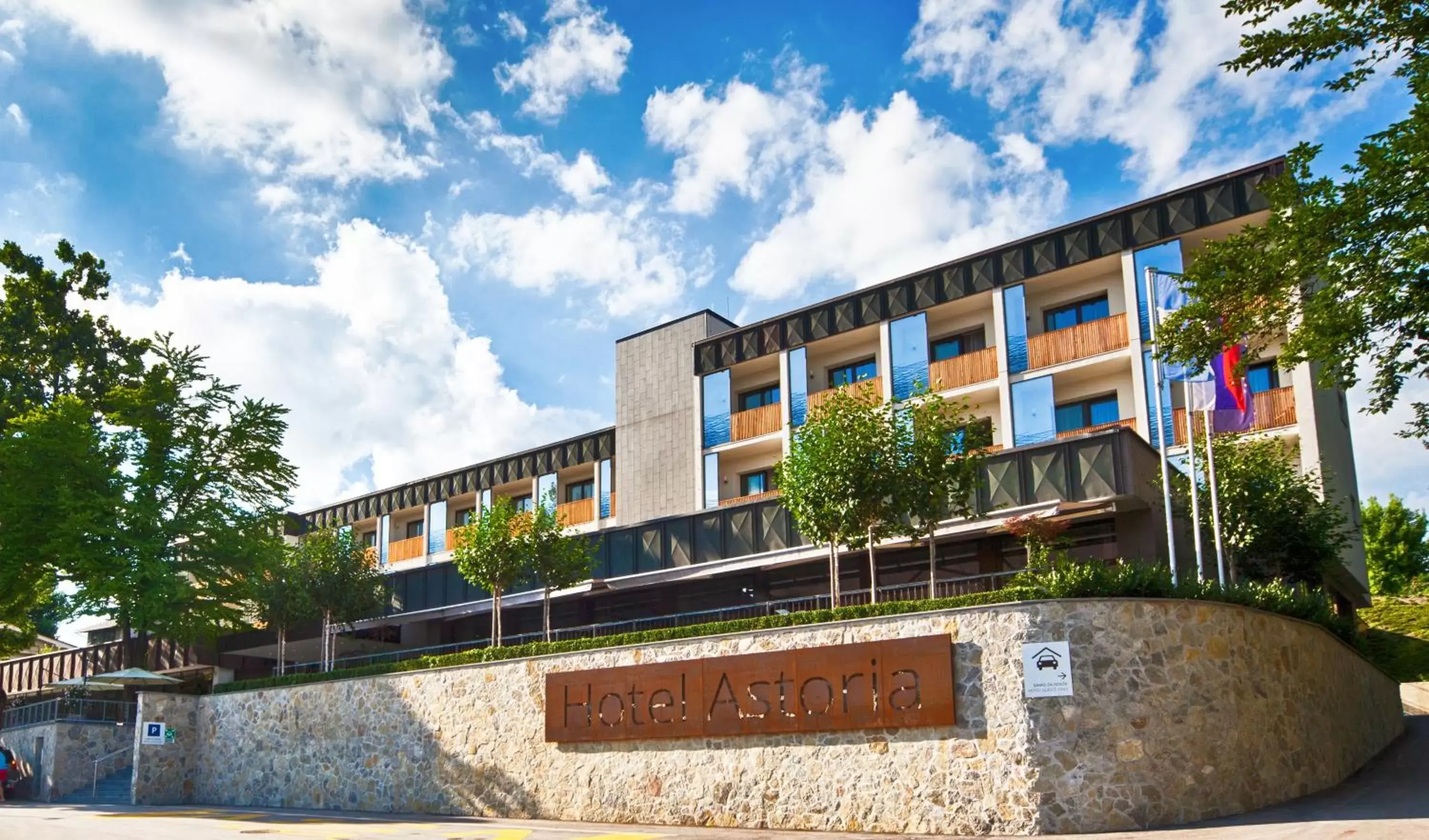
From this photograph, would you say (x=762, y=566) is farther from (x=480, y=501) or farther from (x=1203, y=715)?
(x=480, y=501)

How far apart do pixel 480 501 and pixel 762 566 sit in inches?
775

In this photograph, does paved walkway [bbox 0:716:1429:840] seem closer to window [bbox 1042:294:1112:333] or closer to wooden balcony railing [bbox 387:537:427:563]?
window [bbox 1042:294:1112:333]

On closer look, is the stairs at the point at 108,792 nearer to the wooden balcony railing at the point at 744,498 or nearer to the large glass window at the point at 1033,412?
the wooden balcony railing at the point at 744,498

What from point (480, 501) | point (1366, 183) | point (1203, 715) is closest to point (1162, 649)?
point (1203, 715)

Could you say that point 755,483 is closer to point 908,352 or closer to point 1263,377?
point 908,352

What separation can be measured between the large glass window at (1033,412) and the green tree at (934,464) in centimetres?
746

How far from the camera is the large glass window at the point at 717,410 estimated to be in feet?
124

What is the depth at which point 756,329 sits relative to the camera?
3766 cm

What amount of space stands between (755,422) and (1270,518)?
1599cm

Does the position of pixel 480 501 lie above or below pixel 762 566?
above

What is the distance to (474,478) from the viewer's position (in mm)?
45594

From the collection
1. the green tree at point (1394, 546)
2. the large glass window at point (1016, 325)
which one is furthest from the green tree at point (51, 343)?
the green tree at point (1394, 546)

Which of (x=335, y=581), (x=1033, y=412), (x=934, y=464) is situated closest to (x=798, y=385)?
(x=1033, y=412)

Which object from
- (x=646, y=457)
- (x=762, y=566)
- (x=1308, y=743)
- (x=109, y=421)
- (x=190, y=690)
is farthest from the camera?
(x=646, y=457)
